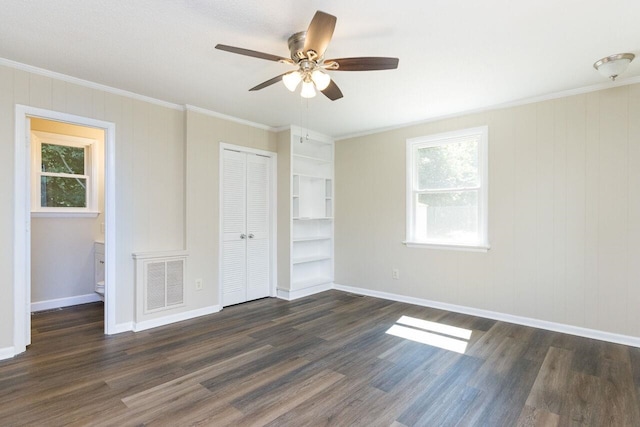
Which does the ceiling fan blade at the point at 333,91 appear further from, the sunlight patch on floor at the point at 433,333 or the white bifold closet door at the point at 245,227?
the sunlight patch on floor at the point at 433,333

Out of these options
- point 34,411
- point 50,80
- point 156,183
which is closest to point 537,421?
point 34,411

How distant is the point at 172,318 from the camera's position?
3.86 meters

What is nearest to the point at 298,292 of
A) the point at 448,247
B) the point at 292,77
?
the point at 448,247

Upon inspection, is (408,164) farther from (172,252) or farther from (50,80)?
(50,80)

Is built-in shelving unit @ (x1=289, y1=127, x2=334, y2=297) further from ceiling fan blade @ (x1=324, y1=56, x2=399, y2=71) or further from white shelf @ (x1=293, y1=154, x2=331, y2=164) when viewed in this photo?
ceiling fan blade @ (x1=324, y1=56, x2=399, y2=71)

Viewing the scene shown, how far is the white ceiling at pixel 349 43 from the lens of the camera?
2084mm

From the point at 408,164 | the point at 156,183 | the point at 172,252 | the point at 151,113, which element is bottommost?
the point at 172,252

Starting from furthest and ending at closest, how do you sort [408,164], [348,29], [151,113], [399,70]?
[408,164], [151,113], [399,70], [348,29]

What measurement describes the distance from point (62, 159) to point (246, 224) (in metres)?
2.61

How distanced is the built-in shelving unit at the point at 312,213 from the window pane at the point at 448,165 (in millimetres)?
1535

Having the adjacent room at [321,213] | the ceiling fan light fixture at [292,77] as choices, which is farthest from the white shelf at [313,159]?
the ceiling fan light fixture at [292,77]

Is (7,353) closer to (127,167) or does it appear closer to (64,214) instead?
(127,167)

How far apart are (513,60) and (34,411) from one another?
4.20 m

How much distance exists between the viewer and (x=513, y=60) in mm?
2746
